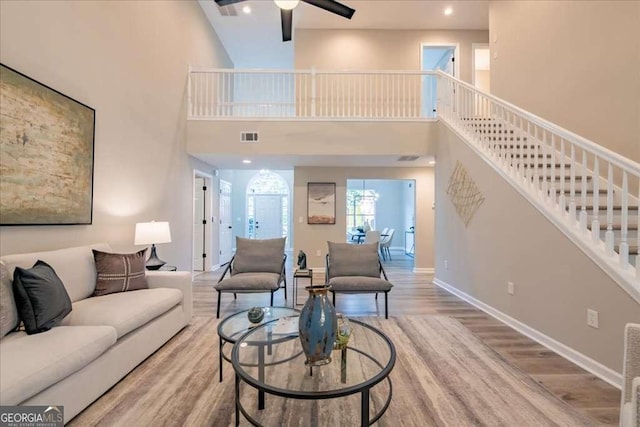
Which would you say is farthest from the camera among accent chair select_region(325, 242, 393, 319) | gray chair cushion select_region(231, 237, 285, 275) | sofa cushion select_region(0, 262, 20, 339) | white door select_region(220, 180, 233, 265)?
white door select_region(220, 180, 233, 265)

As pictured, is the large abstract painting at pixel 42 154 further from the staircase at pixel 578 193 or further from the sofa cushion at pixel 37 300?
the staircase at pixel 578 193

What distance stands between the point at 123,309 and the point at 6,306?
0.64m

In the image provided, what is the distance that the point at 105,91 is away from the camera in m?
3.15

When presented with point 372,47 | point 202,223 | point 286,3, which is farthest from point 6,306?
point 372,47

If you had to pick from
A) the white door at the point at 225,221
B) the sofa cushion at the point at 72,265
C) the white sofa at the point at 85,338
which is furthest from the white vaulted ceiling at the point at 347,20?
the white sofa at the point at 85,338

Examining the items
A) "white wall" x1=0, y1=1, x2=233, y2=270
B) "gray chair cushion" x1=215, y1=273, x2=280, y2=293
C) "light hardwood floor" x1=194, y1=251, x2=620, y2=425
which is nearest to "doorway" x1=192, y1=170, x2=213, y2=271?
"light hardwood floor" x1=194, y1=251, x2=620, y2=425

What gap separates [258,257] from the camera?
411 cm

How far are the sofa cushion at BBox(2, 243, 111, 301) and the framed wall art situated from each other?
4.24 m

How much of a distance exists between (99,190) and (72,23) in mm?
1493

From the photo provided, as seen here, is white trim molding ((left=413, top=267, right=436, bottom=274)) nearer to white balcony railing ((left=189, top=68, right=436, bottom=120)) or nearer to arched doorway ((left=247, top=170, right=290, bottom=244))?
white balcony railing ((left=189, top=68, right=436, bottom=120))

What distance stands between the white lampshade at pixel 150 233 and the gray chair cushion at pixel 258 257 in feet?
3.08

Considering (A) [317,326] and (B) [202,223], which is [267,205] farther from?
(A) [317,326]

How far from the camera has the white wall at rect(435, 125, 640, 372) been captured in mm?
2279

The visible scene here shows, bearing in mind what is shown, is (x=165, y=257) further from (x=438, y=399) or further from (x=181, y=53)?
(x=438, y=399)
